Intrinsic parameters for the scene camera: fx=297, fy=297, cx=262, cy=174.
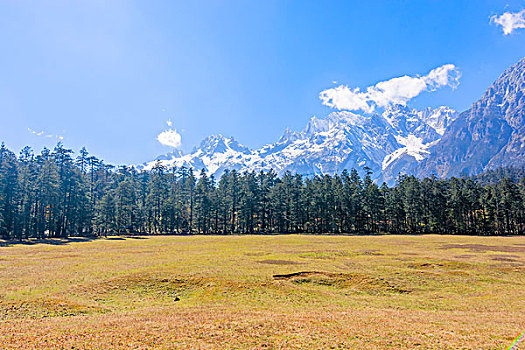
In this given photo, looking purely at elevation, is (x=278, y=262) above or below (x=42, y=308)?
below

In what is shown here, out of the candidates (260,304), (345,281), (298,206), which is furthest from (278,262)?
(298,206)

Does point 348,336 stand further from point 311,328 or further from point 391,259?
point 391,259

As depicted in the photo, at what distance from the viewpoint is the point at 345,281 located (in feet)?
81.5

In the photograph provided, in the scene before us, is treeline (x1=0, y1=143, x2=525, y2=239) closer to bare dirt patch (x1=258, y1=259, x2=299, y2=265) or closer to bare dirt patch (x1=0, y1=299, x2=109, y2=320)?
bare dirt patch (x1=258, y1=259, x2=299, y2=265)

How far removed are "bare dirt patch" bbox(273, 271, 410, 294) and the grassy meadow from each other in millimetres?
86

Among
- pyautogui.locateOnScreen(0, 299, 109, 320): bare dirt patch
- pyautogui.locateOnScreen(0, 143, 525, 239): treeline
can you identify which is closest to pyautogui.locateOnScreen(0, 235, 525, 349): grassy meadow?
pyautogui.locateOnScreen(0, 299, 109, 320): bare dirt patch

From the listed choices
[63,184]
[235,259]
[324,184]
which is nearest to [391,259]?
[235,259]

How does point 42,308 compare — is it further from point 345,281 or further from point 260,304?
point 345,281

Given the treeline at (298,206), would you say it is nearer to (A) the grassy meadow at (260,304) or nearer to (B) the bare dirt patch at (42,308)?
(A) the grassy meadow at (260,304)

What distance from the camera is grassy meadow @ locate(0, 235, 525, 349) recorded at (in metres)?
12.6

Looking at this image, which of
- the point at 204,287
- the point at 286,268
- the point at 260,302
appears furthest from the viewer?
the point at 286,268

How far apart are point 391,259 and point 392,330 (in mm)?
24088

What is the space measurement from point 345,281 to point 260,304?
9100 mm

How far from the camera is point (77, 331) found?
13344 mm
